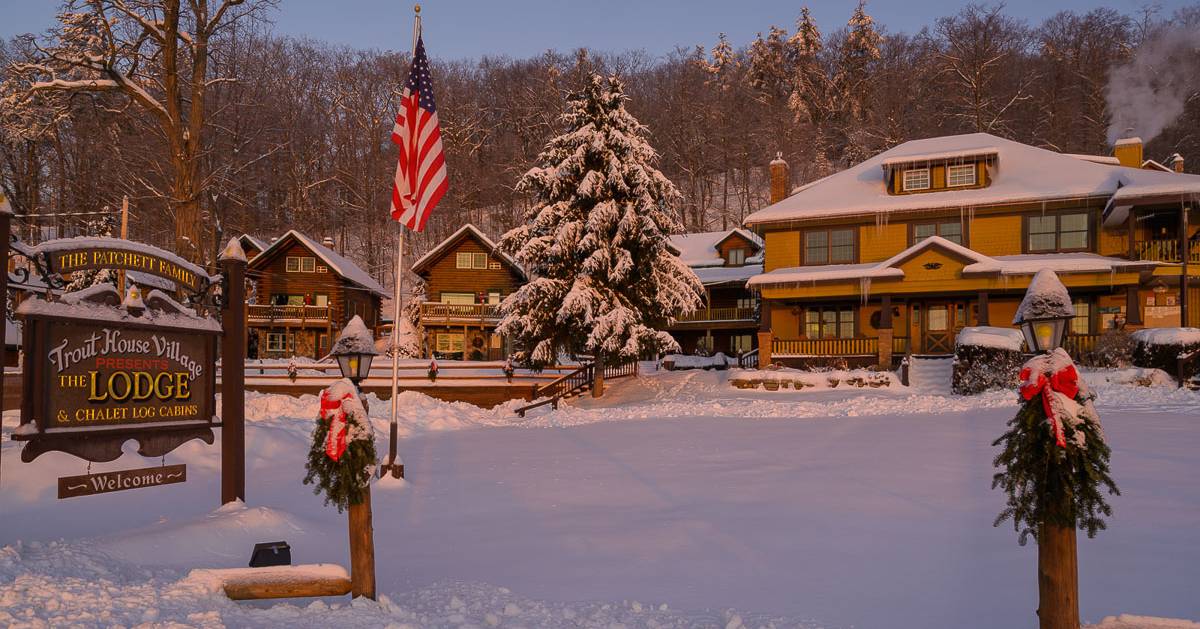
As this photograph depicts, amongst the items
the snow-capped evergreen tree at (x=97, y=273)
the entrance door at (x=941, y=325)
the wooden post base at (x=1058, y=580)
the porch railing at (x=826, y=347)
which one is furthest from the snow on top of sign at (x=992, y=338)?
the snow-capped evergreen tree at (x=97, y=273)

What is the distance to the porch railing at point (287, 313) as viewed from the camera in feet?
147

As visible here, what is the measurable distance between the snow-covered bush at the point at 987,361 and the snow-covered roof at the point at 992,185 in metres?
8.96

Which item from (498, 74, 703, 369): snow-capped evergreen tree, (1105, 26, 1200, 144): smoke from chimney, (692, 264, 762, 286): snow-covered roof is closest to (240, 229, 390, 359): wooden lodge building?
(692, 264, 762, 286): snow-covered roof

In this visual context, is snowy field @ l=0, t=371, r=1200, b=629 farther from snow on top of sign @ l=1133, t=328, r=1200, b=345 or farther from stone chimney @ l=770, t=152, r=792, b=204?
stone chimney @ l=770, t=152, r=792, b=204

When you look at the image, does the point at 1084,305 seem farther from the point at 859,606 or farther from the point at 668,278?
the point at 859,606

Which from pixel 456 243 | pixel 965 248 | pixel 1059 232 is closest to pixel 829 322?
pixel 965 248

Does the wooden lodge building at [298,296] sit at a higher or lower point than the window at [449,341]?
higher

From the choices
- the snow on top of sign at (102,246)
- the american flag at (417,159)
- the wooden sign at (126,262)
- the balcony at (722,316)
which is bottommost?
the balcony at (722,316)

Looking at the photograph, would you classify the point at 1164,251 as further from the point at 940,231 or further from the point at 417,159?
the point at 417,159

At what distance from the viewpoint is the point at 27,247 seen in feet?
23.8

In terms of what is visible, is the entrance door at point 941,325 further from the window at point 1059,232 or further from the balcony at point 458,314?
the balcony at point 458,314

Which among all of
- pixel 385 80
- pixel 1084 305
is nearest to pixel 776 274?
pixel 1084 305

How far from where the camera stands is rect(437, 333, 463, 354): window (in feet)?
154

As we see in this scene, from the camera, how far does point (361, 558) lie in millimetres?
5887
